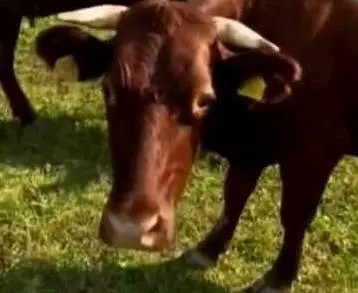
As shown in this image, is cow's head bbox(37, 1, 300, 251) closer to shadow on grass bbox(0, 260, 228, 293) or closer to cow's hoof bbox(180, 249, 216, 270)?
shadow on grass bbox(0, 260, 228, 293)

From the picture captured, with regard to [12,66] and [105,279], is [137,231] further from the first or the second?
[12,66]

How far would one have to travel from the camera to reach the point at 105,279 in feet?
15.9

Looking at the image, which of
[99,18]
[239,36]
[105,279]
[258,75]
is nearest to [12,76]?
[105,279]

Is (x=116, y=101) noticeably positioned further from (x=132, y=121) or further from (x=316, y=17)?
(x=316, y=17)

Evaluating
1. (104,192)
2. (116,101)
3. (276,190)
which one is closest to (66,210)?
(104,192)

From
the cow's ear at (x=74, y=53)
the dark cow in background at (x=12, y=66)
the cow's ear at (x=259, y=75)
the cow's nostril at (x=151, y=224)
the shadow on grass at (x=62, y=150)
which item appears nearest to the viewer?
the cow's nostril at (x=151, y=224)

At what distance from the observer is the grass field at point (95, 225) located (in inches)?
193

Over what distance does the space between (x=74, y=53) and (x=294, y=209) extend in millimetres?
1194

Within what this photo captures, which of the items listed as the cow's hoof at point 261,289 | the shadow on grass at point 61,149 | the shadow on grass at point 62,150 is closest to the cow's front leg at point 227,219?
the cow's hoof at point 261,289

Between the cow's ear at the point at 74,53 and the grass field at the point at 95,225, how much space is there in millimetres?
148

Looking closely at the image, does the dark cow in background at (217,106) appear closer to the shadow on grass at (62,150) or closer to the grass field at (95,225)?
the grass field at (95,225)

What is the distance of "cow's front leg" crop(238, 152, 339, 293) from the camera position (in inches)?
179

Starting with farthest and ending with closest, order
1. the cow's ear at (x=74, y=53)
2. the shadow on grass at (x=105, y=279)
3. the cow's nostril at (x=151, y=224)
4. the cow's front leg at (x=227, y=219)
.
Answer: the cow's front leg at (x=227, y=219)
the shadow on grass at (x=105, y=279)
the cow's ear at (x=74, y=53)
the cow's nostril at (x=151, y=224)

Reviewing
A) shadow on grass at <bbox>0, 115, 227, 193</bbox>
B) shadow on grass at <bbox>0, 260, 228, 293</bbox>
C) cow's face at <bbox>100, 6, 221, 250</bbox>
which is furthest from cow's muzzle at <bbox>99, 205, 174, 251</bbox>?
shadow on grass at <bbox>0, 115, 227, 193</bbox>
